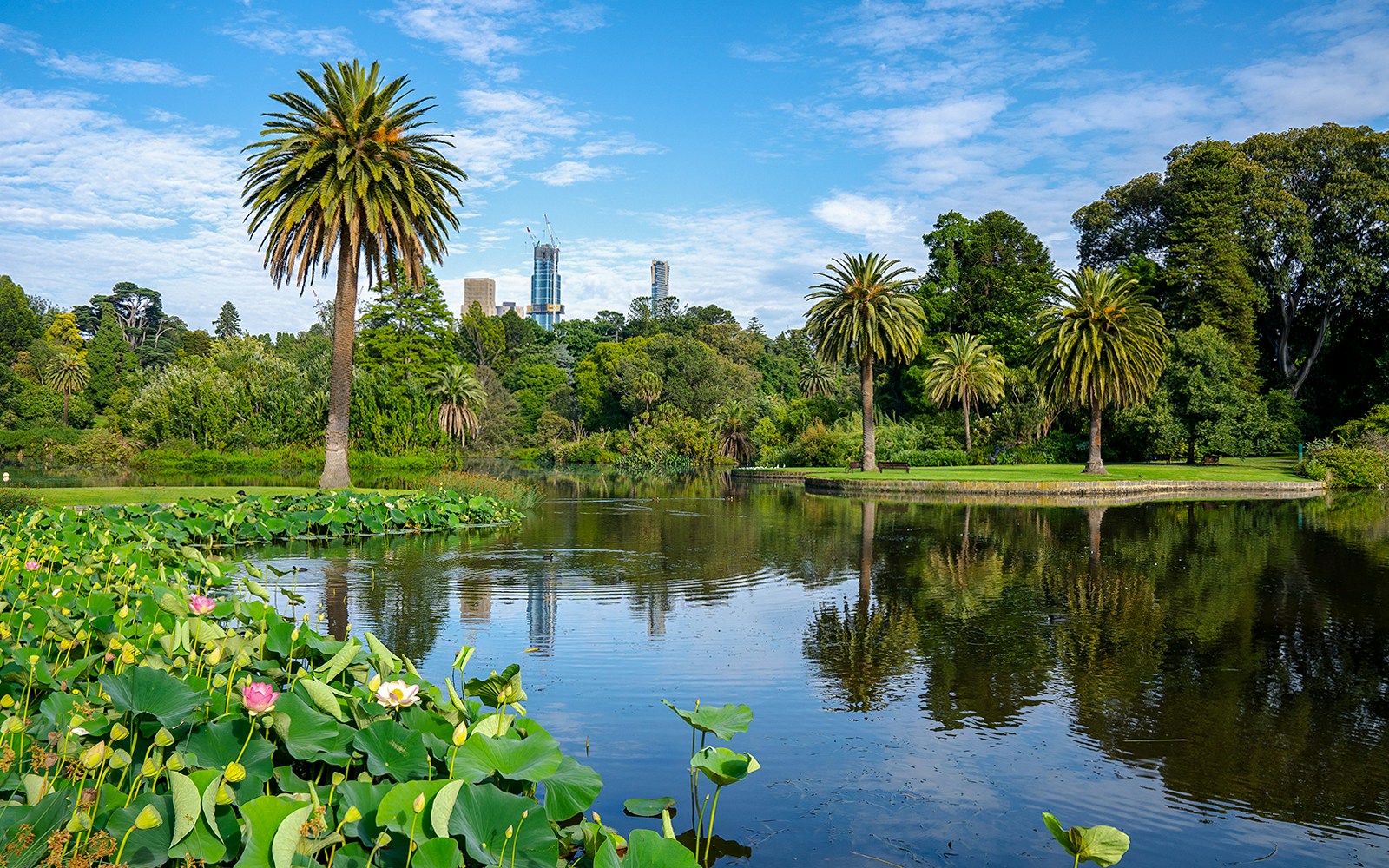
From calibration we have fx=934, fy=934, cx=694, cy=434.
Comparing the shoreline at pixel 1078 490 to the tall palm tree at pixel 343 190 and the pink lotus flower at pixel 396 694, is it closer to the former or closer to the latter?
the tall palm tree at pixel 343 190

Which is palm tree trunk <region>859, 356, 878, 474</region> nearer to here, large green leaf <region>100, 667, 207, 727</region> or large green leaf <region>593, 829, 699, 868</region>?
large green leaf <region>100, 667, 207, 727</region>

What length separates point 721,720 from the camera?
4648mm

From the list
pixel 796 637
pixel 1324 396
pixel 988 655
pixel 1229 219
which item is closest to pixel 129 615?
pixel 796 637

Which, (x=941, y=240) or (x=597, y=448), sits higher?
(x=941, y=240)

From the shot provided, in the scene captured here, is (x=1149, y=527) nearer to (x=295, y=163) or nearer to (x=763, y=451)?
(x=295, y=163)

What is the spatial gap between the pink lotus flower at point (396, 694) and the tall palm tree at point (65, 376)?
71.1 m

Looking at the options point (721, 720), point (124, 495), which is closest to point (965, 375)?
point (124, 495)

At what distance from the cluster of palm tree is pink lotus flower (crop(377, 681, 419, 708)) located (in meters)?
39.0

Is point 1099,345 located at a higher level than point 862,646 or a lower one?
higher

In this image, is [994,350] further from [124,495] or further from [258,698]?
[258,698]

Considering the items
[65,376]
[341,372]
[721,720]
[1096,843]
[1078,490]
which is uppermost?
[65,376]

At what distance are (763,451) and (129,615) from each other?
57.4 meters

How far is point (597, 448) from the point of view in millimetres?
73750

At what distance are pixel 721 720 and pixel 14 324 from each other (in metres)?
87.3
